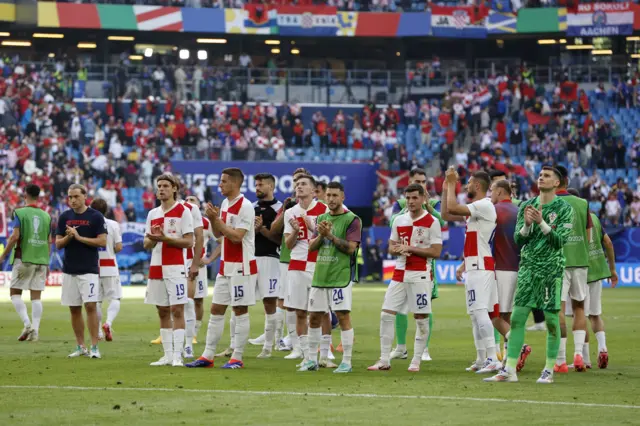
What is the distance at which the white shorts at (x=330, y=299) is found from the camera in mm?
15789

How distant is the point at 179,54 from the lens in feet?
202

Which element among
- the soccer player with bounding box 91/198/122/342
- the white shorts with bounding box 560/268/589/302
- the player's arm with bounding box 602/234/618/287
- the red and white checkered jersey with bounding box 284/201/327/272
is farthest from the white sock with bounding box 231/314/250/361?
the soccer player with bounding box 91/198/122/342

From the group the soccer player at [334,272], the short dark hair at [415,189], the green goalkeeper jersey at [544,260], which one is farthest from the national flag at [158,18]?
the green goalkeeper jersey at [544,260]

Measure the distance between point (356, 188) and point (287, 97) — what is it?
26.9 ft

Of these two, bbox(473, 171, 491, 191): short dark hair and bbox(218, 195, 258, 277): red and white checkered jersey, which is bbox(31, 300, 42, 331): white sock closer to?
bbox(218, 195, 258, 277): red and white checkered jersey

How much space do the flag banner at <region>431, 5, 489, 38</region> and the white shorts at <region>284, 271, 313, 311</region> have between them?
1718 inches

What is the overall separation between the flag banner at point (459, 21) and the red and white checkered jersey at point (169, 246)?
44134mm

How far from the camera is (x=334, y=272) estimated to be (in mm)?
15914

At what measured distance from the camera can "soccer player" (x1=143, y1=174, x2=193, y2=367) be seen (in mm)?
16344

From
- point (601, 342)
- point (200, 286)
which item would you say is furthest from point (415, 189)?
point (200, 286)

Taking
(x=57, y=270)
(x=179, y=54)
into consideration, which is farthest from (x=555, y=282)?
(x=179, y=54)

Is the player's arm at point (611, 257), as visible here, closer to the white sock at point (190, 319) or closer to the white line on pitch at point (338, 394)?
the white line on pitch at point (338, 394)

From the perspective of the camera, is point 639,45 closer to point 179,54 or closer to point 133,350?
point 179,54

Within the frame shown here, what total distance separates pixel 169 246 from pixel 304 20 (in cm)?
4369
